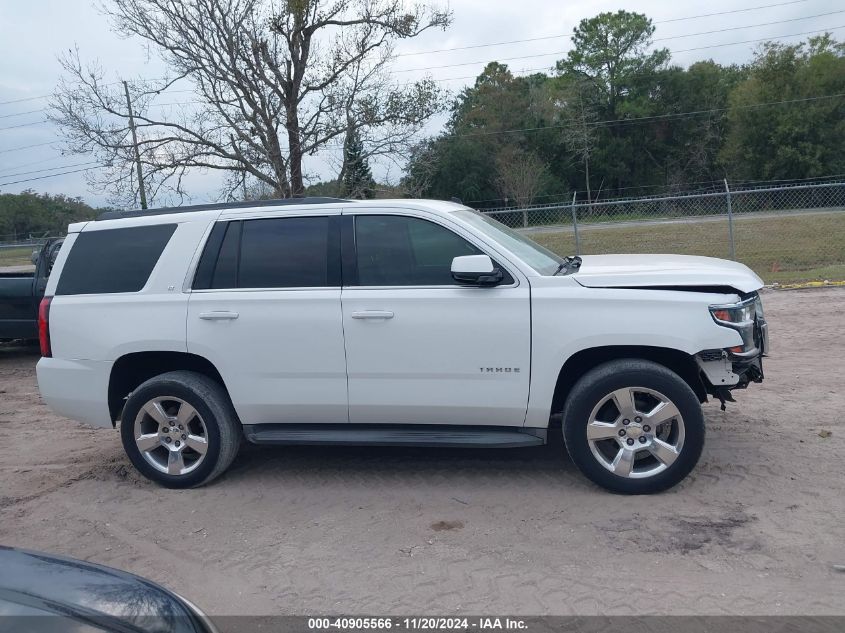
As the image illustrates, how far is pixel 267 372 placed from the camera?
524 cm

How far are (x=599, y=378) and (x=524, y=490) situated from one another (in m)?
0.93

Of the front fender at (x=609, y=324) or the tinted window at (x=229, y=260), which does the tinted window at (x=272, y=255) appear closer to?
the tinted window at (x=229, y=260)

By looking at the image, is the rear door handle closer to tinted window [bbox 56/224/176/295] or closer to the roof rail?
tinted window [bbox 56/224/176/295]

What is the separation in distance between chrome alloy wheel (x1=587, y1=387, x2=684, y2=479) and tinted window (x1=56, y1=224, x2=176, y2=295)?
3275 millimetres

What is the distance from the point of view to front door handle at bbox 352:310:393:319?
16.5 feet

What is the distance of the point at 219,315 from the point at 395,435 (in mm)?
1452

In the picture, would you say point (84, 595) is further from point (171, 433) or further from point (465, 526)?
point (171, 433)

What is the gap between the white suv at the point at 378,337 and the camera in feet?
15.7

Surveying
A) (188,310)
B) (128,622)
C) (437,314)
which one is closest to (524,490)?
(437,314)

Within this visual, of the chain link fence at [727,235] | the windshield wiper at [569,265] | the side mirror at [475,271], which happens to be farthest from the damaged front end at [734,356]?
the chain link fence at [727,235]

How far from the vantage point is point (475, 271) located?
15.8ft

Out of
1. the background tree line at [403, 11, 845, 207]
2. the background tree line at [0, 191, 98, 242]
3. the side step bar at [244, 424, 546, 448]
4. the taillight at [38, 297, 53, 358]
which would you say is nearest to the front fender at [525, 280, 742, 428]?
the side step bar at [244, 424, 546, 448]

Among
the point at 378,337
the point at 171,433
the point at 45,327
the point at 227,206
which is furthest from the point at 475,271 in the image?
the point at 45,327

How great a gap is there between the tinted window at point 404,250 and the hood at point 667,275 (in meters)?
0.82
